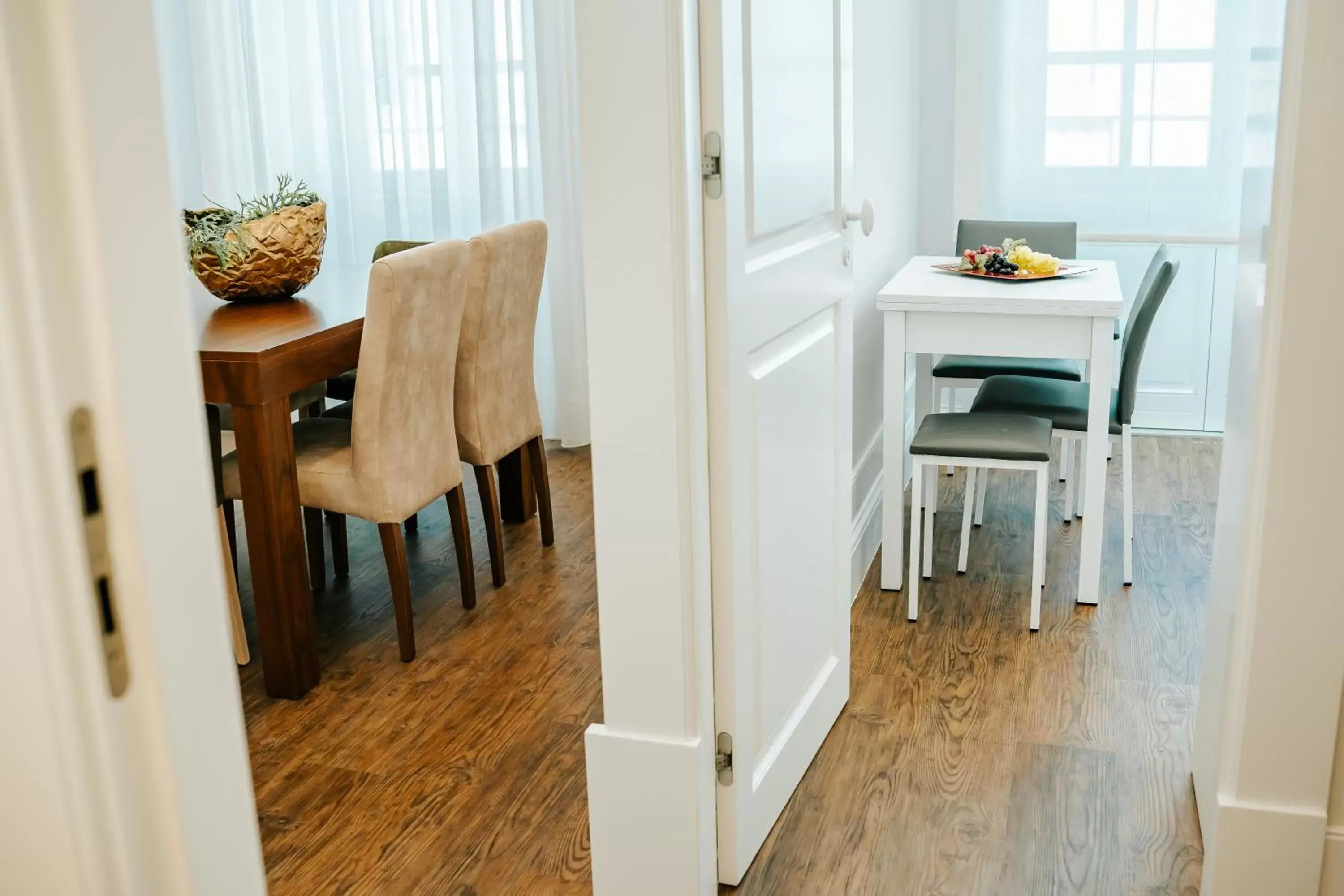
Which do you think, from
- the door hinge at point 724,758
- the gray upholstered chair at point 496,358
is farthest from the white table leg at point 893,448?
the door hinge at point 724,758

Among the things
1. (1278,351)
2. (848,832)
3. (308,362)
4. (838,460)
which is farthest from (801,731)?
(308,362)

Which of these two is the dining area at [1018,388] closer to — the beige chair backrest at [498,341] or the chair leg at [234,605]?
the beige chair backrest at [498,341]

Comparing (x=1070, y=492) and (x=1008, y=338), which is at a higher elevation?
(x=1008, y=338)

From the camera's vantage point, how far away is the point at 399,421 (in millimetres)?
2857

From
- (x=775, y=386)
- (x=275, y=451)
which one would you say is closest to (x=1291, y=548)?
(x=775, y=386)

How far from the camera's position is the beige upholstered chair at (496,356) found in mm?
3207

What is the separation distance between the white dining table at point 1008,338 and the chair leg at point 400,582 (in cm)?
124

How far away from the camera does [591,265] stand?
70.7 inches

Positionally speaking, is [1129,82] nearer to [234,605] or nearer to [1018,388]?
[1018,388]

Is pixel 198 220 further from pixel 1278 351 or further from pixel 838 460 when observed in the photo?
pixel 1278 351

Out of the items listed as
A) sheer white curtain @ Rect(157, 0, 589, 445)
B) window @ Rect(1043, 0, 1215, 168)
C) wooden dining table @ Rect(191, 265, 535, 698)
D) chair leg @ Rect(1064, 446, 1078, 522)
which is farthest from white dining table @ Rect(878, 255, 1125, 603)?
sheer white curtain @ Rect(157, 0, 589, 445)

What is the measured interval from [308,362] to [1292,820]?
2.12 metres

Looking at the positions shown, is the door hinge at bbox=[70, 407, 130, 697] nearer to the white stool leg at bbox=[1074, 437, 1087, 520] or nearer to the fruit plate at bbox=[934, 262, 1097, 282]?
the white stool leg at bbox=[1074, 437, 1087, 520]

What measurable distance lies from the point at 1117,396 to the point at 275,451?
6.82 ft
